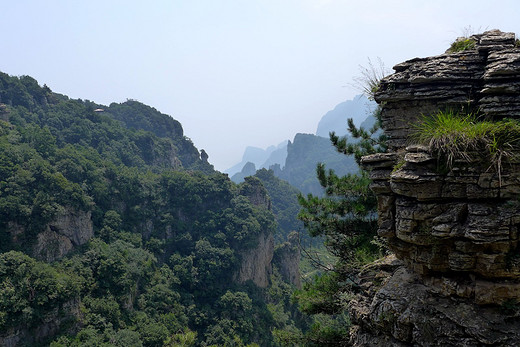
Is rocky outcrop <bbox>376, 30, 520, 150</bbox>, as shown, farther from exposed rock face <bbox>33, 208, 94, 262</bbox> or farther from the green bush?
exposed rock face <bbox>33, 208, 94, 262</bbox>

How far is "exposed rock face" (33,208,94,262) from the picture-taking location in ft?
70.3

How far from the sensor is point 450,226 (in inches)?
149

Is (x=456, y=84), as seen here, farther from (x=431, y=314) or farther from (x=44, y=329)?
(x=44, y=329)

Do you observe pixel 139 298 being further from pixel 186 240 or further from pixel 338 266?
pixel 338 266

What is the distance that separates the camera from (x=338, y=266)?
6.40m

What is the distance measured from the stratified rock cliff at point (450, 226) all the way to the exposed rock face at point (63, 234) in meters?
22.4

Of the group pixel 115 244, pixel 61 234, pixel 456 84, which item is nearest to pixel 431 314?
pixel 456 84

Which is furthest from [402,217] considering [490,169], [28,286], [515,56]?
[28,286]

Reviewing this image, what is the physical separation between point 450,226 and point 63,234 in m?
24.8

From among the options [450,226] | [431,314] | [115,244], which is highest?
[450,226]

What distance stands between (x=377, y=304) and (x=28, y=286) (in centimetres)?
1877

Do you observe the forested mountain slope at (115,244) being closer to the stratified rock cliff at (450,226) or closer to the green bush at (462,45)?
the stratified rock cliff at (450,226)

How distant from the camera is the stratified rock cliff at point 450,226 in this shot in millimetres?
3654

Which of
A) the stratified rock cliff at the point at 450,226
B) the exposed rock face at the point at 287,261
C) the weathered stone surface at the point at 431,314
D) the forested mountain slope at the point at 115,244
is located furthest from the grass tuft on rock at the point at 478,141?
the exposed rock face at the point at 287,261
